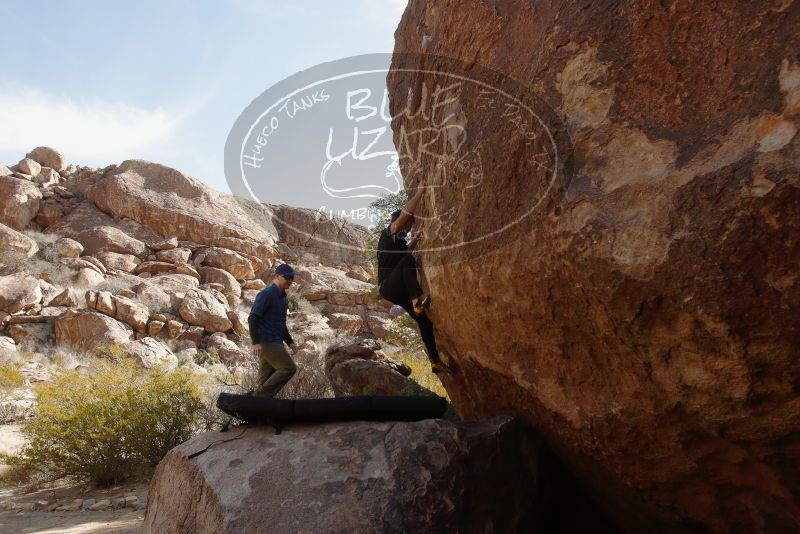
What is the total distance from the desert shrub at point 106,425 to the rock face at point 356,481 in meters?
3.90

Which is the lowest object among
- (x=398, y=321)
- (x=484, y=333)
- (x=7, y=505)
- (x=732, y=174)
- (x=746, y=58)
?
(x=7, y=505)

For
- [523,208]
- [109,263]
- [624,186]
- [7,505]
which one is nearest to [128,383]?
[7,505]

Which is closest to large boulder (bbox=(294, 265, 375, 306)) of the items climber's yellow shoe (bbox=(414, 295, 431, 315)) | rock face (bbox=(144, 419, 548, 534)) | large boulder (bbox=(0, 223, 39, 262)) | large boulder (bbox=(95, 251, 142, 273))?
large boulder (bbox=(95, 251, 142, 273))

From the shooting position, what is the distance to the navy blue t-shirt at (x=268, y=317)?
5266 mm

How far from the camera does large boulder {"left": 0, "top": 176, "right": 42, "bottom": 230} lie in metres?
22.3

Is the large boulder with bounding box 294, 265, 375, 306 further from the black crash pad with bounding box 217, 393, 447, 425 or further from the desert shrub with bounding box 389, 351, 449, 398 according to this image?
the black crash pad with bounding box 217, 393, 447, 425

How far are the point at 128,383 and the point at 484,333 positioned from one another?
19.0ft

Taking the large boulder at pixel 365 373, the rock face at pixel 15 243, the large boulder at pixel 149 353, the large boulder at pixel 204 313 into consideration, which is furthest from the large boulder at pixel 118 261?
the large boulder at pixel 365 373

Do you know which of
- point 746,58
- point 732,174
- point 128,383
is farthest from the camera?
point 128,383

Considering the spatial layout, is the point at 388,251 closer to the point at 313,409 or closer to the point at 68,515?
the point at 313,409

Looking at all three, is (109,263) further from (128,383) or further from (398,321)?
(128,383)

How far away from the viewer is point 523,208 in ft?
8.98

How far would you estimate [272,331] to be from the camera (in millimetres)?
5348

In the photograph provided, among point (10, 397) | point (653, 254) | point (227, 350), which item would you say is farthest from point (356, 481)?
point (227, 350)
